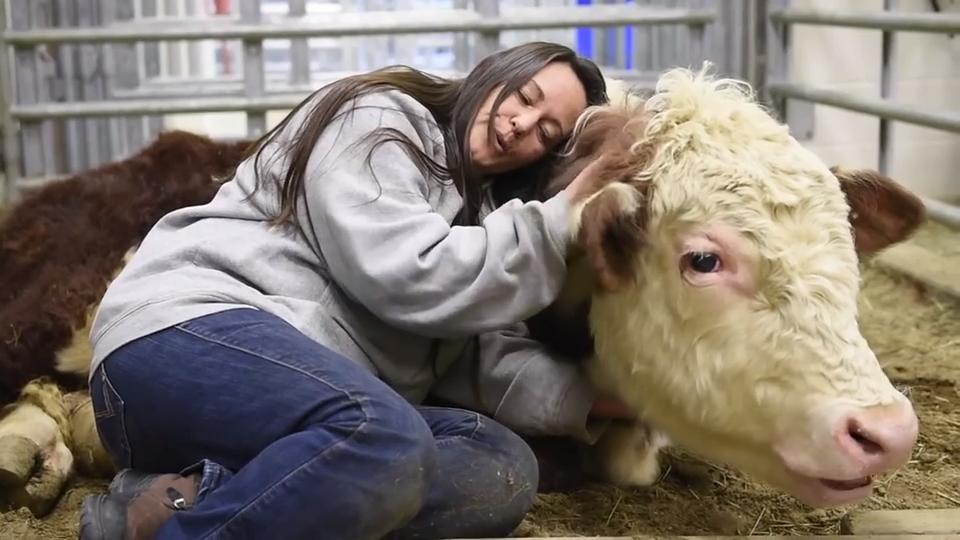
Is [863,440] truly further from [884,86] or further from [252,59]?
[252,59]

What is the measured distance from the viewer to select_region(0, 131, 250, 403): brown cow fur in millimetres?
2488

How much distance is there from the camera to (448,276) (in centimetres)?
172

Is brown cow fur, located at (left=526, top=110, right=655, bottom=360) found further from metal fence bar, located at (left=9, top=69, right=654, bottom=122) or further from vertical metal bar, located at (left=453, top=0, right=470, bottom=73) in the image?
vertical metal bar, located at (left=453, top=0, right=470, bottom=73)

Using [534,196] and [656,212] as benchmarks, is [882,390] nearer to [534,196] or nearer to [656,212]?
[656,212]

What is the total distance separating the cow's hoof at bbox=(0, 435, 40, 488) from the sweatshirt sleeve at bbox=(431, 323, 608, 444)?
74 centimetres

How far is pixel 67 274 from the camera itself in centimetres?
260

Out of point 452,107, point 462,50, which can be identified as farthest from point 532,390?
point 462,50

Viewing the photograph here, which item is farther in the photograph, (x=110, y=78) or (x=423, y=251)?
(x=110, y=78)

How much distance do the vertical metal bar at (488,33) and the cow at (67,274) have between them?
4.32 feet

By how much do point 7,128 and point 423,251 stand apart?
2621 mm

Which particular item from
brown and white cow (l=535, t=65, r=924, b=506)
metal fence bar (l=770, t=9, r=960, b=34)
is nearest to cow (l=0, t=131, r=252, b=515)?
brown and white cow (l=535, t=65, r=924, b=506)

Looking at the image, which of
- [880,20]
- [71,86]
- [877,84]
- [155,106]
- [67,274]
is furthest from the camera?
[877,84]

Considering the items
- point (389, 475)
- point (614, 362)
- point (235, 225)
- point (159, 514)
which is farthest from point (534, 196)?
point (159, 514)

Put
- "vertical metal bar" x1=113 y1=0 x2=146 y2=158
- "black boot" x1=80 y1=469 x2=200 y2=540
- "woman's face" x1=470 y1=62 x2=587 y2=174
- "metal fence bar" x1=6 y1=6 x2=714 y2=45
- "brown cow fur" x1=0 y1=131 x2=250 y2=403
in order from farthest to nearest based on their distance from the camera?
"vertical metal bar" x1=113 y1=0 x2=146 y2=158 → "metal fence bar" x1=6 y1=6 x2=714 y2=45 → "brown cow fur" x1=0 y1=131 x2=250 y2=403 → "woman's face" x1=470 y1=62 x2=587 y2=174 → "black boot" x1=80 y1=469 x2=200 y2=540
